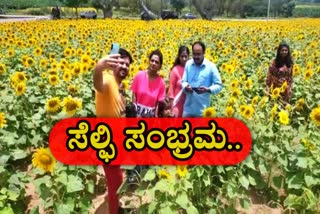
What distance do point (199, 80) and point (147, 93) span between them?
687 mm

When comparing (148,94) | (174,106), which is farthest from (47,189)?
(174,106)

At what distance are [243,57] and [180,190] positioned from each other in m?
5.97

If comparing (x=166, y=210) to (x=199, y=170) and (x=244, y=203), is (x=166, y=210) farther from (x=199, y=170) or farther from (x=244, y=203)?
(x=244, y=203)

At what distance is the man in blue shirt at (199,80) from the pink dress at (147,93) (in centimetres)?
46

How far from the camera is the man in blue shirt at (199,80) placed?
4.33 meters

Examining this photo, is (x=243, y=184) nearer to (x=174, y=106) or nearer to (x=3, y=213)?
(x=174, y=106)

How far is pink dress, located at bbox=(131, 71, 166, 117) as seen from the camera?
13.1ft

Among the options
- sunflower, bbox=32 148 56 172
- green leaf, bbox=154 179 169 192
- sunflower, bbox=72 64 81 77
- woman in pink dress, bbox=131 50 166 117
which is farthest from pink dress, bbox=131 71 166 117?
sunflower, bbox=72 64 81 77

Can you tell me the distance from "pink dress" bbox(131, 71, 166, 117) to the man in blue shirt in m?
0.46

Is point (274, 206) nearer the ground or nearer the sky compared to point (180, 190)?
nearer the ground

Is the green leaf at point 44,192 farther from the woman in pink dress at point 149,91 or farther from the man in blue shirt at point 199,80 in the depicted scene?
Answer: the man in blue shirt at point 199,80

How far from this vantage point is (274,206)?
4199mm

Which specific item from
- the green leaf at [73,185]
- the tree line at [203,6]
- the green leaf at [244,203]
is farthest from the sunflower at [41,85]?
the tree line at [203,6]

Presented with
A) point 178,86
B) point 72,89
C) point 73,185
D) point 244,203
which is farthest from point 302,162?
point 72,89
